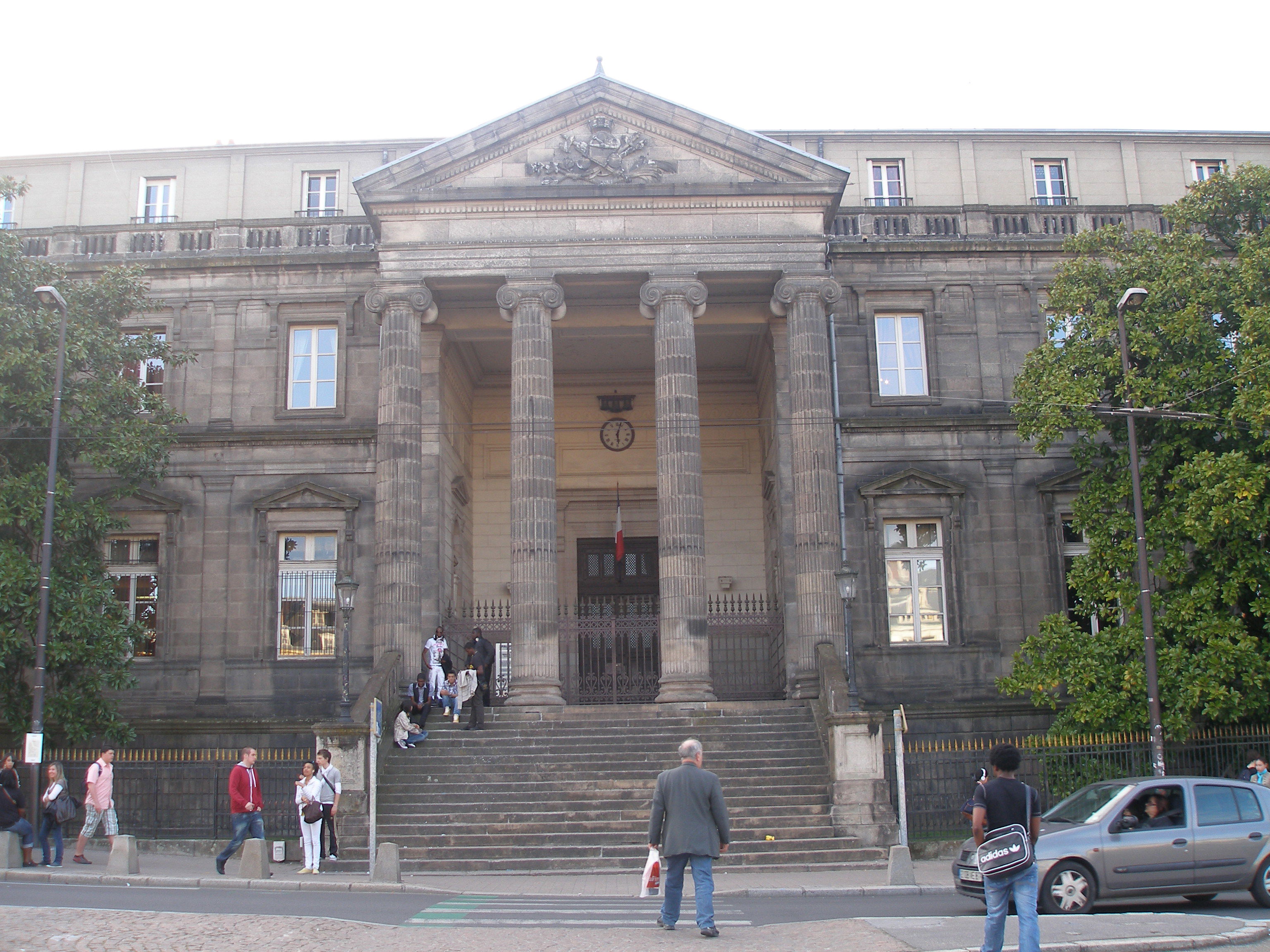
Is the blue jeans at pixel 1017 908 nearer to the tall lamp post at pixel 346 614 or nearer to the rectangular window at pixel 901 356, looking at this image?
the tall lamp post at pixel 346 614

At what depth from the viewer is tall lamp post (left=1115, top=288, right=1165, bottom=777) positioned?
20609 millimetres

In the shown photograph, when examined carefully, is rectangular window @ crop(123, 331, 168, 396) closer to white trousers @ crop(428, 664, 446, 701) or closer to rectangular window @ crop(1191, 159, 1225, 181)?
white trousers @ crop(428, 664, 446, 701)

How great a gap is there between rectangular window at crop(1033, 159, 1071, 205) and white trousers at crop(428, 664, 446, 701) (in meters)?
20.5

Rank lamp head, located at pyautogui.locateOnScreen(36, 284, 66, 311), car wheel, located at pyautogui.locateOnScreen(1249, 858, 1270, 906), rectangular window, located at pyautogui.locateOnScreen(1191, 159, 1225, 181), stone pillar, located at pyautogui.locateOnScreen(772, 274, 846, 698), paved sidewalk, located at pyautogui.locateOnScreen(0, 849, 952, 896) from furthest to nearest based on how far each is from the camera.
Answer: rectangular window, located at pyautogui.locateOnScreen(1191, 159, 1225, 181), stone pillar, located at pyautogui.locateOnScreen(772, 274, 846, 698), lamp head, located at pyautogui.locateOnScreen(36, 284, 66, 311), paved sidewalk, located at pyautogui.locateOnScreen(0, 849, 952, 896), car wheel, located at pyautogui.locateOnScreen(1249, 858, 1270, 906)

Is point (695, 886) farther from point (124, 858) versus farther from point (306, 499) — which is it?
point (306, 499)

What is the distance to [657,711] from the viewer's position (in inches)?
953

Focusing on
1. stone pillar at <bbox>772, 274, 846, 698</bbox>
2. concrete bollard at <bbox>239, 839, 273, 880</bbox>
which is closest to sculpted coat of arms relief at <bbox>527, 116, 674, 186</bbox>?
stone pillar at <bbox>772, 274, 846, 698</bbox>

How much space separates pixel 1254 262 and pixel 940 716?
1028 centimetres

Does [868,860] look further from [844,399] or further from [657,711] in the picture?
[844,399]

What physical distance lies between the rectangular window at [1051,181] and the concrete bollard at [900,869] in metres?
22.2

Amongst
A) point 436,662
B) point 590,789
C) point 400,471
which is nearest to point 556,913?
point 590,789

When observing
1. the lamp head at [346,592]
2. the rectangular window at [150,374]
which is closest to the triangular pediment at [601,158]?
the rectangular window at [150,374]

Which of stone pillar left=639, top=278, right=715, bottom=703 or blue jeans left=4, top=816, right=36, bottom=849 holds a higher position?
stone pillar left=639, top=278, right=715, bottom=703

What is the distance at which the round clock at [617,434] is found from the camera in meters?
34.3
